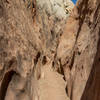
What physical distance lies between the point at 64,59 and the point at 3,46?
132 inches

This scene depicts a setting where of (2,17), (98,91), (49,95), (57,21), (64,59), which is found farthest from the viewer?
(57,21)

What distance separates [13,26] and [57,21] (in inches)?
262

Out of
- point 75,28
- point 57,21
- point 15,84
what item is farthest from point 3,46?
point 57,21

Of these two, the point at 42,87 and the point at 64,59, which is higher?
the point at 64,59

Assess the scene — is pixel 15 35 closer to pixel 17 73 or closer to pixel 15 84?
pixel 17 73

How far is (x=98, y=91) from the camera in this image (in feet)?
6.45

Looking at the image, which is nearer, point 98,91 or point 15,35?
point 98,91

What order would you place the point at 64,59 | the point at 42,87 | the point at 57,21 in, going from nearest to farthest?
the point at 42,87, the point at 64,59, the point at 57,21

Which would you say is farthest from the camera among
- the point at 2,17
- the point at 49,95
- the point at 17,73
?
the point at 49,95

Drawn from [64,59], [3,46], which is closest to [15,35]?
[3,46]

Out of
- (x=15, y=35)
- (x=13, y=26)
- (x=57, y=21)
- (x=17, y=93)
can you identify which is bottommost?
(x=17, y=93)

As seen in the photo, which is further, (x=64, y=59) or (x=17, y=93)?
(x=64, y=59)

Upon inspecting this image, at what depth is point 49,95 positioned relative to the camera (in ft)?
11.4

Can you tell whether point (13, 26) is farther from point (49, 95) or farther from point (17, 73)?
point (49, 95)
